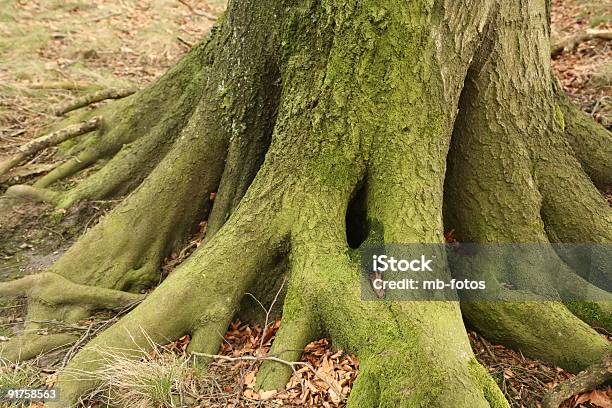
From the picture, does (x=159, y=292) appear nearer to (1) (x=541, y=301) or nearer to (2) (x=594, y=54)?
(1) (x=541, y=301)

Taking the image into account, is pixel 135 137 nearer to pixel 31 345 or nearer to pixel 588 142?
pixel 31 345

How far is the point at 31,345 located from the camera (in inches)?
153

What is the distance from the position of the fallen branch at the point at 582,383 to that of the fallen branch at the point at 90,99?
5.27m

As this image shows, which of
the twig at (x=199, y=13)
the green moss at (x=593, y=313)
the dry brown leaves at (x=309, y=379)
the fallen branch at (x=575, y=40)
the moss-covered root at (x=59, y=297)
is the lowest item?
the moss-covered root at (x=59, y=297)

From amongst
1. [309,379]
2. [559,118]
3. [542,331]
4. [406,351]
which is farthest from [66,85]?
[542,331]

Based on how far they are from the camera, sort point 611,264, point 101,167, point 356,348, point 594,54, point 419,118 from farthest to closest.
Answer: point 594,54
point 101,167
point 611,264
point 419,118
point 356,348

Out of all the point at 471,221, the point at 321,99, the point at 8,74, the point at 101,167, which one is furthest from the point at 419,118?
the point at 8,74

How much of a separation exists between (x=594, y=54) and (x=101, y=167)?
21.2 ft

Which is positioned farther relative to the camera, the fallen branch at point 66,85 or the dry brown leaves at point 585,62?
the fallen branch at point 66,85

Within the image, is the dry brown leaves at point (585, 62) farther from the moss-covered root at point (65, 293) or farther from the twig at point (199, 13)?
the twig at point (199, 13)

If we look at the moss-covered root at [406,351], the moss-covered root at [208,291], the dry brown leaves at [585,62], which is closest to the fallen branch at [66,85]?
the moss-covered root at [208,291]

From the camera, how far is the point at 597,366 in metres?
3.47

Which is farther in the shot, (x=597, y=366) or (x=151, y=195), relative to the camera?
(x=151, y=195)

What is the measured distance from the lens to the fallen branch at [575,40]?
8148 mm
